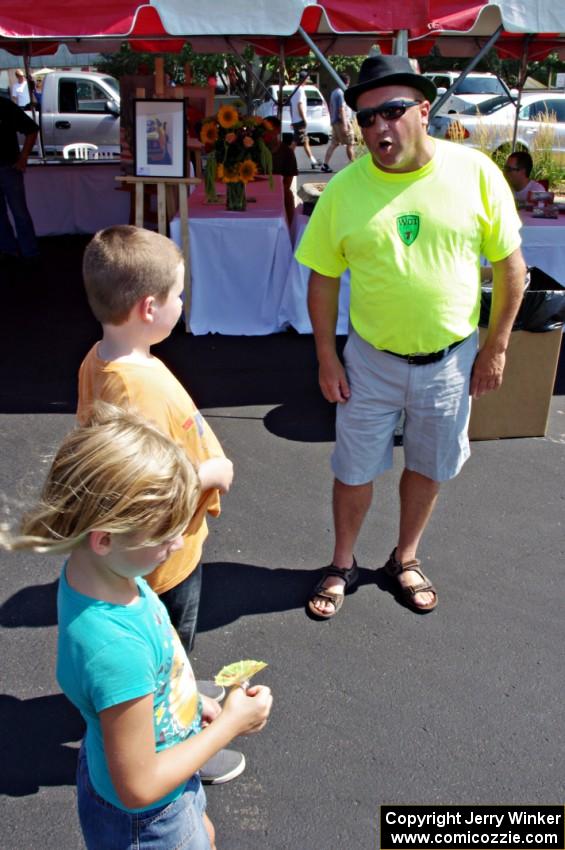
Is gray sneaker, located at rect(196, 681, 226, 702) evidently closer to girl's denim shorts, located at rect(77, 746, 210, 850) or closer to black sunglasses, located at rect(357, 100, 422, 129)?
girl's denim shorts, located at rect(77, 746, 210, 850)

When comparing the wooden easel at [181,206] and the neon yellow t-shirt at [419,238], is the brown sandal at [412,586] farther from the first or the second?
the wooden easel at [181,206]

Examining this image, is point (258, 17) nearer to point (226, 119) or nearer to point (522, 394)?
point (226, 119)

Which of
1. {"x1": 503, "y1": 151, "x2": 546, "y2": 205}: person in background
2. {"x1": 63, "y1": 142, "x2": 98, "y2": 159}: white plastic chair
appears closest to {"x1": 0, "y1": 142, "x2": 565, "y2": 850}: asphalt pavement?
{"x1": 503, "y1": 151, "x2": 546, "y2": 205}: person in background

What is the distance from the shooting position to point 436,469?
9.13ft

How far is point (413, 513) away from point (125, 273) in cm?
158

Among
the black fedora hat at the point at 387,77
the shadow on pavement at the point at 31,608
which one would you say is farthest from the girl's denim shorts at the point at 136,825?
the black fedora hat at the point at 387,77

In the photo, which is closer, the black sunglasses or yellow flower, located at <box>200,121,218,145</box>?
the black sunglasses

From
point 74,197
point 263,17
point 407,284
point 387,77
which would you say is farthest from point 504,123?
point 407,284

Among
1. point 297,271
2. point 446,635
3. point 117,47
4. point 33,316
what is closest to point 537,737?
point 446,635

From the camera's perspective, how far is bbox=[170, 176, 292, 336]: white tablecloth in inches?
234

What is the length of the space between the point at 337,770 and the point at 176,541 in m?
1.34

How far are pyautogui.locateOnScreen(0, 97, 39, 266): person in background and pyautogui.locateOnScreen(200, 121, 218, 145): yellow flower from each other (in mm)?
2694

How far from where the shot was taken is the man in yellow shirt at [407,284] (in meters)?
2.42

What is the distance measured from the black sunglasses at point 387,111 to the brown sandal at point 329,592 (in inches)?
64.4
